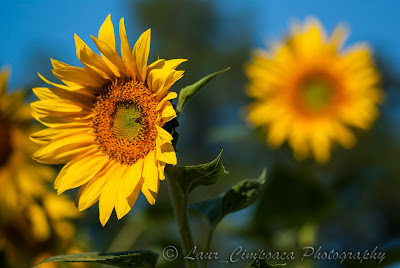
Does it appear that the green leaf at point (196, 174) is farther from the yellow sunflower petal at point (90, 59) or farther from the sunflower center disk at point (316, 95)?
the sunflower center disk at point (316, 95)

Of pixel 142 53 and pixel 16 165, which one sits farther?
pixel 16 165

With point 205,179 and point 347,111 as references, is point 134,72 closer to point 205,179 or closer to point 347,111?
point 205,179

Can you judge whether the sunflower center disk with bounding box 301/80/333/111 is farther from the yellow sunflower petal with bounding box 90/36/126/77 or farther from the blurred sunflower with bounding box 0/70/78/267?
the yellow sunflower petal with bounding box 90/36/126/77

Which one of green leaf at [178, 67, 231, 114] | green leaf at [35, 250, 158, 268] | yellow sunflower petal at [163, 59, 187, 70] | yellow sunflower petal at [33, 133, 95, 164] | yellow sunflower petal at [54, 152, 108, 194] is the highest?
yellow sunflower petal at [163, 59, 187, 70]

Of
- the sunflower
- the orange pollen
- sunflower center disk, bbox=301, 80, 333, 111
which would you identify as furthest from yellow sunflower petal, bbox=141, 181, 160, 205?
sunflower center disk, bbox=301, 80, 333, 111

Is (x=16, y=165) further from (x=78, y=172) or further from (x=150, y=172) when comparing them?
(x=150, y=172)

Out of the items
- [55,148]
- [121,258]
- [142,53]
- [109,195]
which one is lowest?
[121,258]

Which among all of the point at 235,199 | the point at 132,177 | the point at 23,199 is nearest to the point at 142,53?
the point at 132,177
